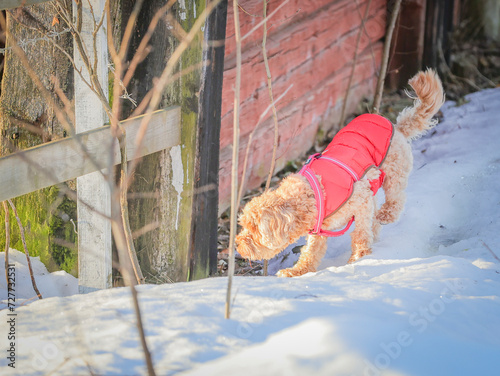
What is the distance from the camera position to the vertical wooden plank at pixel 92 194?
2619mm

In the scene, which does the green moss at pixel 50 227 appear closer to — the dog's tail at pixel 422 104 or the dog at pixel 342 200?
the dog at pixel 342 200

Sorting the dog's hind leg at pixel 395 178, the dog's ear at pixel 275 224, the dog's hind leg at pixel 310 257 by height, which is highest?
the dog's hind leg at pixel 395 178

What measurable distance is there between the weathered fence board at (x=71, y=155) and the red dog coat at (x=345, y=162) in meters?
0.93

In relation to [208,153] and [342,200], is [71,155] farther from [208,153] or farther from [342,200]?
[342,200]

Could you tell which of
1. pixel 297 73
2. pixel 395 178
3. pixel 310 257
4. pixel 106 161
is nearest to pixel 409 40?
pixel 297 73

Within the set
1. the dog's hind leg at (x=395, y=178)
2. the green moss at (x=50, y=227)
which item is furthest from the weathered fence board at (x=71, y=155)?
the dog's hind leg at (x=395, y=178)

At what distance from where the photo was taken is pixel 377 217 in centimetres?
372

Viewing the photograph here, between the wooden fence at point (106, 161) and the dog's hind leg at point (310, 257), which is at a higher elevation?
the wooden fence at point (106, 161)

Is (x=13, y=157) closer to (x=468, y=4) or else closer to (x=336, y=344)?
(x=336, y=344)

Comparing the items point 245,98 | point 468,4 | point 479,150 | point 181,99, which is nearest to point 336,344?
point 181,99

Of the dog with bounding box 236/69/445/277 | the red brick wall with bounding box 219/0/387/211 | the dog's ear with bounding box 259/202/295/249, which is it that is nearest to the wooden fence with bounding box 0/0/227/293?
the dog with bounding box 236/69/445/277

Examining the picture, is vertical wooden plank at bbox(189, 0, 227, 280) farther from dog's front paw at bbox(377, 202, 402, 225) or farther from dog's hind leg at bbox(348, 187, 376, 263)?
dog's front paw at bbox(377, 202, 402, 225)

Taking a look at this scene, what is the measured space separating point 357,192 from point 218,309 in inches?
61.6

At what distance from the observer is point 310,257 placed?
3328mm
